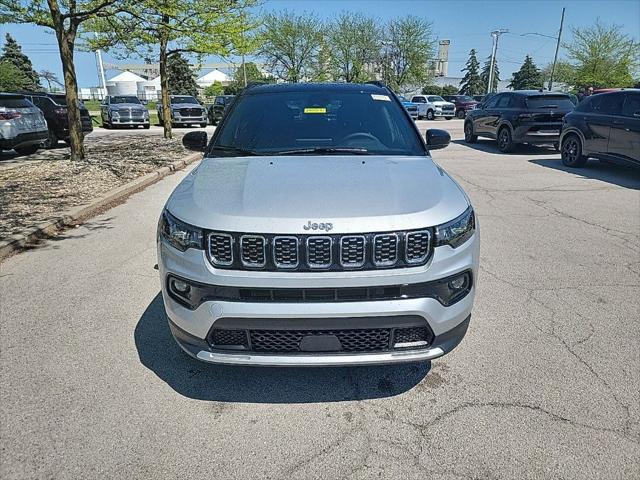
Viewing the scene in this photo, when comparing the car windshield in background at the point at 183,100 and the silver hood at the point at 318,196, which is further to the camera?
the car windshield in background at the point at 183,100

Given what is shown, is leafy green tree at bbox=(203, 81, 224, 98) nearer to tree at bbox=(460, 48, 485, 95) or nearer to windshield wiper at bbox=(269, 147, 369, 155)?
tree at bbox=(460, 48, 485, 95)

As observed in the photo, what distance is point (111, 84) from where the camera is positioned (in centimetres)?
6656

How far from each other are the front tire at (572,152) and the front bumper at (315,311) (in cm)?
984

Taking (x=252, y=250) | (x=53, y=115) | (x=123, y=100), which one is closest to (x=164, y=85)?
(x=53, y=115)

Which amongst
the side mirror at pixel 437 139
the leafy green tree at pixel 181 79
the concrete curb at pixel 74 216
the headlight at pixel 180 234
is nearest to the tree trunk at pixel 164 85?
the concrete curb at pixel 74 216

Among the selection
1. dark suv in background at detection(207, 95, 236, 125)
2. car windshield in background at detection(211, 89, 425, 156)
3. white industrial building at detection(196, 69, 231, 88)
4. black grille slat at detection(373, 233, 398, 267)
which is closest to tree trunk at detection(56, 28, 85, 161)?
car windshield in background at detection(211, 89, 425, 156)

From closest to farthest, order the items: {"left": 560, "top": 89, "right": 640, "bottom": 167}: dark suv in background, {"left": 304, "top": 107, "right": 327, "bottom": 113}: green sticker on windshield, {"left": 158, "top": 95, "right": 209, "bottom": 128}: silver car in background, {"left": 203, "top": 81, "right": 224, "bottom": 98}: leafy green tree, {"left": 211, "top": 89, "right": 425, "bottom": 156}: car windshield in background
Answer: {"left": 211, "top": 89, "right": 425, "bottom": 156}: car windshield in background → {"left": 304, "top": 107, "right": 327, "bottom": 113}: green sticker on windshield → {"left": 560, "top": 89, "right": 640, "bottom": 167}: dark suv in background → {"left": 158, "top": 95, "right": 209, "bottom": 128}: silver car in background → {"left": 203, "top": 81, "right": 224, "bottom": 98}: leafy green tree

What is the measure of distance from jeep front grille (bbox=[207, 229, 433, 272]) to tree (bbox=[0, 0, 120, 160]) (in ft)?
27.7

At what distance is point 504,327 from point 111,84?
246 feet

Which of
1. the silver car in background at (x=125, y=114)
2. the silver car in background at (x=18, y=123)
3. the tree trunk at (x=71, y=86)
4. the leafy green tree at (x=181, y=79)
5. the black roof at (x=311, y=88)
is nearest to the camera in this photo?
the black roof at (x=311, y=88)

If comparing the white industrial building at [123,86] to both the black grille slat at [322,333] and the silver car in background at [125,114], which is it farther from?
the black grille slat at [322,333]

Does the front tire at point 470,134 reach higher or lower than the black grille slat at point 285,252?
lower

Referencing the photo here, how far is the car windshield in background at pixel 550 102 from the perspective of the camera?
488 inches

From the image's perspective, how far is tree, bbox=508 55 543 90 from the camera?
7919 cm
